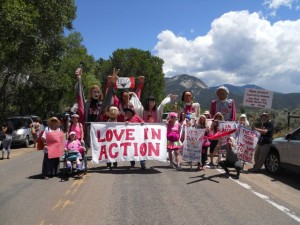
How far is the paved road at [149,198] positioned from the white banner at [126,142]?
1.45 feet

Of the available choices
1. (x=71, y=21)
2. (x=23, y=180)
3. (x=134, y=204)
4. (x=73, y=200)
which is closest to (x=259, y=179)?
(x=134, y=204)

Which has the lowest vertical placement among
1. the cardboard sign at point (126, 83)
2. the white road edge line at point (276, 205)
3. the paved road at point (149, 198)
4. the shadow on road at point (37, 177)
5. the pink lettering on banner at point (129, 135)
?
the shadow on road at point (37, 177)

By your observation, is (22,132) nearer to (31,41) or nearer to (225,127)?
(31,41)

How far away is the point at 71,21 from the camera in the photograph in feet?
95.8

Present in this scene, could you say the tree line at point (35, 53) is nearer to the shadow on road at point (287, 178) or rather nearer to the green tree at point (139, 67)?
the green tree at point (139, 67)

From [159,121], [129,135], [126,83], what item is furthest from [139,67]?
[129,135]

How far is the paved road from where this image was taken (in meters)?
6.49

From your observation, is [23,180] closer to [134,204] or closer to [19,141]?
[134,204]

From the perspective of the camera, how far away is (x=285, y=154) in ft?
35.2

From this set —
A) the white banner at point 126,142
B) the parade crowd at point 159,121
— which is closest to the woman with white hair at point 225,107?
the parade crowd at point 159,121

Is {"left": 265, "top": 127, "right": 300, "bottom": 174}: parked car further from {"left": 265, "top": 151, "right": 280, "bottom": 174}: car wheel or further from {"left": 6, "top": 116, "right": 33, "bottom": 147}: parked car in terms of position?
{"left": 6, "top": 116, "right": 33, "bottom": 147}: parked car

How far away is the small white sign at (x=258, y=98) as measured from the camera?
1316 centimetres

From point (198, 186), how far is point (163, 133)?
2.32 m

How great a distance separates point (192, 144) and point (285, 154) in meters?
2.50
